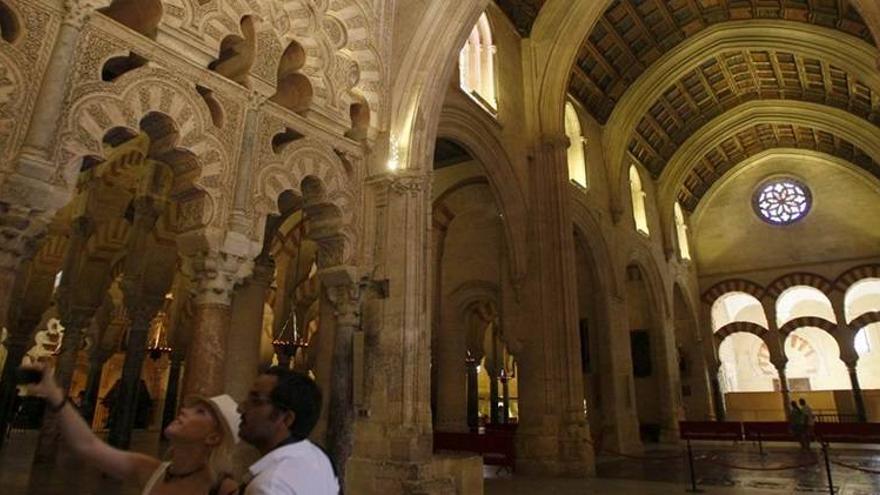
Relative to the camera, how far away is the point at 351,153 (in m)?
6.88

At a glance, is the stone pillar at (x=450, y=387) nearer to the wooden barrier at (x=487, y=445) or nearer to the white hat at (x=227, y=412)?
the wooden barrier at (x=487, y=445)

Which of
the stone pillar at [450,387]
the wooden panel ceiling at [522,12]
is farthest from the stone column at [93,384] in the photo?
the wooden panel ceiling at [522,12]

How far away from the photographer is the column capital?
5164 millimetres

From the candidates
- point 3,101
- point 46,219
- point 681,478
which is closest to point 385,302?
point 46,219

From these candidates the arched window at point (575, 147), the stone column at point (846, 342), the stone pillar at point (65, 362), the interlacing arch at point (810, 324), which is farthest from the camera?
the interlacing arch at point (810, 324)

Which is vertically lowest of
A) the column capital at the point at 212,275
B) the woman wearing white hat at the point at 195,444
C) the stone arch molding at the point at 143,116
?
the woman wearing white hat at the point at 195,444

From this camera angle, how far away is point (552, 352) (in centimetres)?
1104

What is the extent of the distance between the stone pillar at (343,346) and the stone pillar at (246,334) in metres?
1.81

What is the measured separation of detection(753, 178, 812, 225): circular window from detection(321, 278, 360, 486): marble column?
22557mm

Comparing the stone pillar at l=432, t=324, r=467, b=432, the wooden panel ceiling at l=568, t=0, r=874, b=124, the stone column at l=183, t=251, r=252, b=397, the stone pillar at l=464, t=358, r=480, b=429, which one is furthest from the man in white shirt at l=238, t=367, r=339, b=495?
the stone pillar at l=464, t=358, r=480, b=429

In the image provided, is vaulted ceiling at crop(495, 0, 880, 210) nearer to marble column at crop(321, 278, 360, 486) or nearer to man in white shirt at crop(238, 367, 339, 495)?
marble column at crop(321, 278, 360, 486)

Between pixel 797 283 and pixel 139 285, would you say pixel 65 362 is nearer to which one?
pixel 139 285

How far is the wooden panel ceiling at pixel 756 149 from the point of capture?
21438mm

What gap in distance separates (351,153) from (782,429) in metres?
13.9
